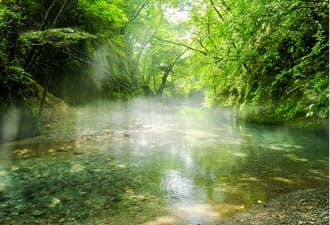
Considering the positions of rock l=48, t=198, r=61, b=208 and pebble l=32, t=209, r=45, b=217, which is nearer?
pebble l=32, t=209, r=45, b=217

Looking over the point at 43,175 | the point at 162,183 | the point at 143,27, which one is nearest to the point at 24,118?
the point at 43,175

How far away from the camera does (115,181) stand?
284 inches

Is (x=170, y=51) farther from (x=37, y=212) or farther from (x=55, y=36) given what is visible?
(x=37, y=212)

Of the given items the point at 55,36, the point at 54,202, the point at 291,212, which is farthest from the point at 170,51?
the point at 291,212

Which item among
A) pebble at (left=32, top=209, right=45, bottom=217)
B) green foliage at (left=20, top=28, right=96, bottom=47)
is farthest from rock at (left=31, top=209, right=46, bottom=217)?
green foliage at (left=20, top=28, right=96, bottom=47)

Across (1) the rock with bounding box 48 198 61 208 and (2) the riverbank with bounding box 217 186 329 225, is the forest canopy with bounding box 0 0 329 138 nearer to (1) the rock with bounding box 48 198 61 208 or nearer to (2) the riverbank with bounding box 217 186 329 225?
(2) the riverbank with bounding box 217 186 329 225

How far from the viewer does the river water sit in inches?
215

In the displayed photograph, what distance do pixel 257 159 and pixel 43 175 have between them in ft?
20.8

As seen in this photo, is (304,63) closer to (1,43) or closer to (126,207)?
(126,207)

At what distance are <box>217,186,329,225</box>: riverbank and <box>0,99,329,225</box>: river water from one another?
1.00 ft

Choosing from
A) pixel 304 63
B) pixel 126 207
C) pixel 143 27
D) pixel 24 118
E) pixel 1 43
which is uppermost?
pixel 143 27

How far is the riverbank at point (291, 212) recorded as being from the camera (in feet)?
15.2

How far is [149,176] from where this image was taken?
25.3 feet

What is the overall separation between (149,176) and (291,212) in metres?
3.66
